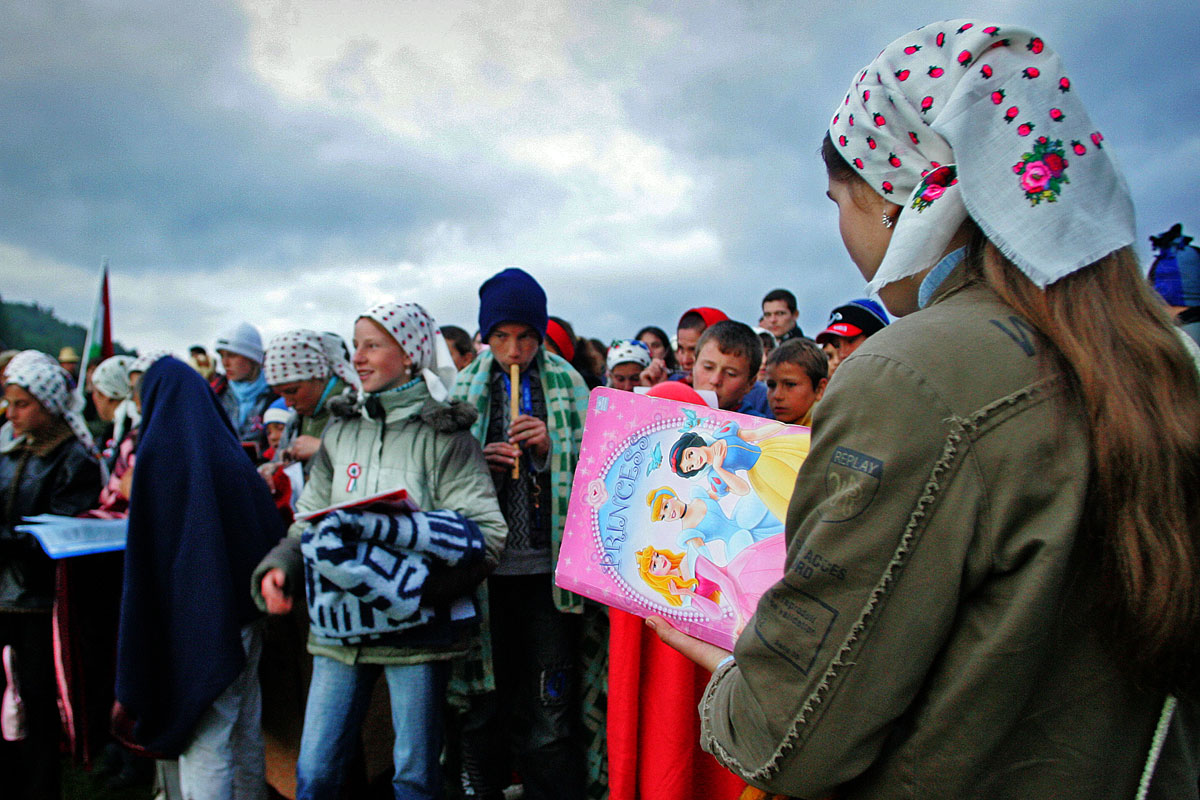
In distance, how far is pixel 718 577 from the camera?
1.45 meters

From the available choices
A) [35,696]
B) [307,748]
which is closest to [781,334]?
[307,748]

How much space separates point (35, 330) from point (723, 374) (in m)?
12.9

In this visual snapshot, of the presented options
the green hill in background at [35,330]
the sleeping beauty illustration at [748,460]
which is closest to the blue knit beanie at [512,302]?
the sleeping beauty illustration at [748,460]

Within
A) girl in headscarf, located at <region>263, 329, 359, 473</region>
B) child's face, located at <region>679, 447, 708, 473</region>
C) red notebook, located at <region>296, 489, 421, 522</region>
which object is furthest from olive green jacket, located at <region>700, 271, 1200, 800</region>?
girl in headscarf, located at <region>263, 329, 359, 473</region>

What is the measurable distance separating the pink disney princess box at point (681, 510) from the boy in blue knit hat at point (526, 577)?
4.88 feet

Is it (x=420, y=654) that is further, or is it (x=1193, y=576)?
(x=420, y=654)

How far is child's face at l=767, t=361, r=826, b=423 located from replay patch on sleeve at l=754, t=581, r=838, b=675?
2320 millimetres

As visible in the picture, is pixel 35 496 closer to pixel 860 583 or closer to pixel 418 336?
pixel 418 336

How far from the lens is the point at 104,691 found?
359 cm

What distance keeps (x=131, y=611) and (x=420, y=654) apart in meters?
1.12

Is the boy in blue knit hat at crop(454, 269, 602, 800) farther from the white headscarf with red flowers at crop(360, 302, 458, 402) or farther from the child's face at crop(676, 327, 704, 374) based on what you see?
the child's face at crop(676, 327, 704, 374)

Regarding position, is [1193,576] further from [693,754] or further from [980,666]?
[693,754]

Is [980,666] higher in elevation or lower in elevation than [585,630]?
higher

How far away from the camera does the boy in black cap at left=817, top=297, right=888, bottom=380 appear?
11.5 ft
